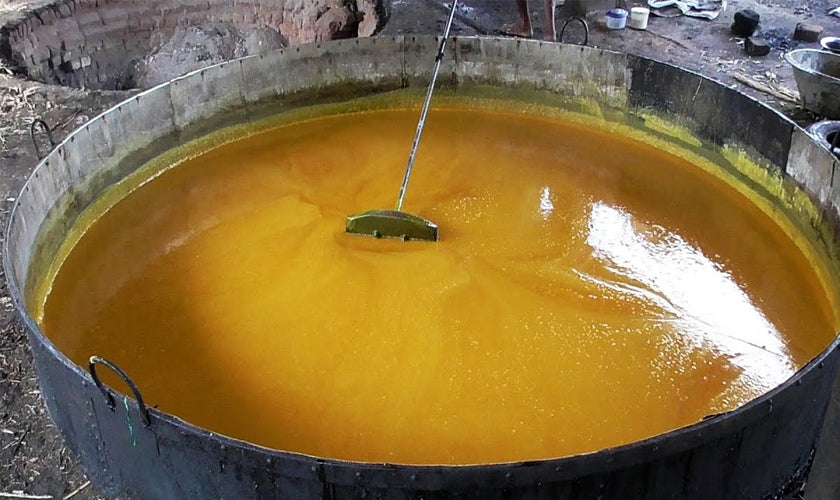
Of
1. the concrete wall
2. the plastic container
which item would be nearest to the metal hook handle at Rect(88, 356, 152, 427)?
the concrete wall

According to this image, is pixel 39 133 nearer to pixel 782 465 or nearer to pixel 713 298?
Answer: pixel 713 298

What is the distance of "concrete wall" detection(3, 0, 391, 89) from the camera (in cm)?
507

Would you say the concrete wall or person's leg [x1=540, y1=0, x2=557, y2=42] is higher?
person's leg [x1=540, y1=0, x2=557, y2=42]

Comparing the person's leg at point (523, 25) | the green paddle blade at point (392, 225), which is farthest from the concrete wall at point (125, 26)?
the green paddle blade at point (392, 225)

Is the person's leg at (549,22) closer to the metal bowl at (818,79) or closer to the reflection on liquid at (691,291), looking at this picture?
the metal bowl at (818,79)

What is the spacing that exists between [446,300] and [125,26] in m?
3.76

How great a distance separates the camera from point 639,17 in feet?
18.1

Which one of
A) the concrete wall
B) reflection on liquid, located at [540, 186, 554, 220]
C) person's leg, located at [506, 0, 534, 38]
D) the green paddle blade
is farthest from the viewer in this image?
person's leg, located at [506, 0, 534, 38]

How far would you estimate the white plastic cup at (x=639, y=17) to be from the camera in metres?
5.52

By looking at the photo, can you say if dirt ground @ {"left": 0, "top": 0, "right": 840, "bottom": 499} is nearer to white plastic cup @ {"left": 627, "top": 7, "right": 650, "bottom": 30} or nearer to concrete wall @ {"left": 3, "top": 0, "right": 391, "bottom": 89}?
white plastic cup @ {"left": 627, "top": 7, "right": 650, "bottom": 30}

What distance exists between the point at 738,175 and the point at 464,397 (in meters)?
2.10

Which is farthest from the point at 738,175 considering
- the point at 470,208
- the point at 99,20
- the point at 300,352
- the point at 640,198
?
the point at 99,20

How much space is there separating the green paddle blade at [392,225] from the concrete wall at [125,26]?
2343 millimetres

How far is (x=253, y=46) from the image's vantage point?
607cm
